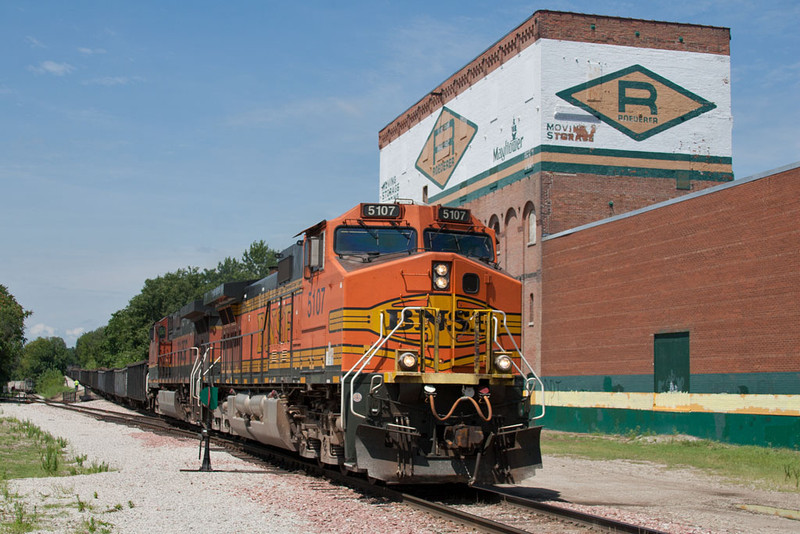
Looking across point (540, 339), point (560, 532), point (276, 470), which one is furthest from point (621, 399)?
point (560, 532)

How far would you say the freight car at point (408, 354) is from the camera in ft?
38.2

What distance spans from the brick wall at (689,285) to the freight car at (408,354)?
1399cm

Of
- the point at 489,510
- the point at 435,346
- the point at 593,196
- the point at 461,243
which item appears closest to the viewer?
the point at 489,510

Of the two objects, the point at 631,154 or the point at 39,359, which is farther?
the point at 39,359

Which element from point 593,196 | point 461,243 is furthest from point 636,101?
point 461,243

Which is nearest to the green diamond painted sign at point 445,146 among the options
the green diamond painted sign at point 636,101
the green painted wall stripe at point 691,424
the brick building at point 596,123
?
the brick building at point 596,123

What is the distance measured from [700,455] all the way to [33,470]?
613 inches

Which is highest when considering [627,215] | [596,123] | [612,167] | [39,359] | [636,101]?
[636,101]

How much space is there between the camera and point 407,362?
11570 millimetres

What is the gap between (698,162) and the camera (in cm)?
4103

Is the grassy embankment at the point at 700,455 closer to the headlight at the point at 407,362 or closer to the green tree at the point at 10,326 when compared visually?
the headlight at the point at 407,362

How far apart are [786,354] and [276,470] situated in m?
15.4

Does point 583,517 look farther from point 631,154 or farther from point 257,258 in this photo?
point 257,258

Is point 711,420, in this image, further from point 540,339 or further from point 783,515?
point 540,339
